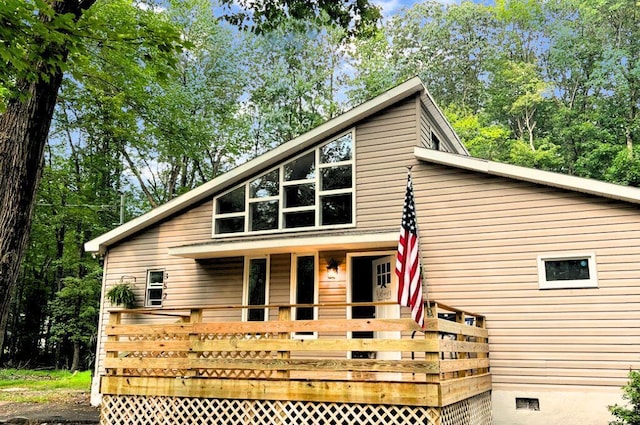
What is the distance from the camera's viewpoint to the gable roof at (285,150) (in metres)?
9.30

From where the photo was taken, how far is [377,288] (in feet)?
30.5

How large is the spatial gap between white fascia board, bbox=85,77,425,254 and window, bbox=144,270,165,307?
3.52 ft

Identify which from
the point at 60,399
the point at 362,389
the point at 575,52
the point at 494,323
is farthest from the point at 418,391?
the point at 575,52

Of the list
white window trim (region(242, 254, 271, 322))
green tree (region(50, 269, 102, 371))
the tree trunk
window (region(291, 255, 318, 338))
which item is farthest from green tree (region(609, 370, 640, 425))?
the tree trunk

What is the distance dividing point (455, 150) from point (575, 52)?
57.8 feet

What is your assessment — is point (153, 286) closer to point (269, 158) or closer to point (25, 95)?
point (269, 158)

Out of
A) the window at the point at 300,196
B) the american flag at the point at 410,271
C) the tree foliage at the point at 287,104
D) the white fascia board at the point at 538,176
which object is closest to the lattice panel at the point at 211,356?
the american flag at the point at 410,271

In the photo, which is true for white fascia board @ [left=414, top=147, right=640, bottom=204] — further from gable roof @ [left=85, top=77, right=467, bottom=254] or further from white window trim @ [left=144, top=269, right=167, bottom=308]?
white window trim @ [left=144, top=269, right=167, bottom=308]

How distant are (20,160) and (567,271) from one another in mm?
7467

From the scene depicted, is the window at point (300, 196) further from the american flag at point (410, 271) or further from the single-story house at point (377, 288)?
the american flag at point (410, 271)

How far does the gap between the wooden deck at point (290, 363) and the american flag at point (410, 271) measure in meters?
0.20

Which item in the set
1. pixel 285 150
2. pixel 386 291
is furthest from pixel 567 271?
pixel 285 150

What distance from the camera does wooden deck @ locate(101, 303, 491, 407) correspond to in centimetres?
548

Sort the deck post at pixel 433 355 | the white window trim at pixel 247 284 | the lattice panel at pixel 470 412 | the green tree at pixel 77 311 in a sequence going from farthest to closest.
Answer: the green tree at pixel 77 311 < the white window trim at pixel 247 284 < the lattice panel at pixel 470 412 < the deck post at pixel 433 355
